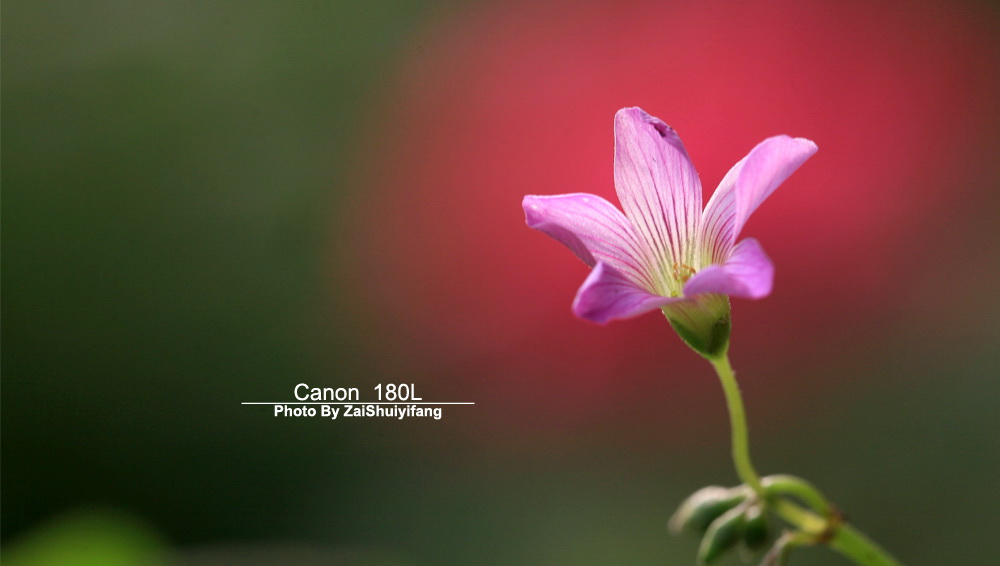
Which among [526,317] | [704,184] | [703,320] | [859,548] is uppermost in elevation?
[704,184]

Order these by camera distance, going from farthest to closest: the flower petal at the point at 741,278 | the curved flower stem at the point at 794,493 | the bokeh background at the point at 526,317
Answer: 1. the bokeh background at the point at 526,317
2. the curved flower stem at the point at 794,493
3. the flower petal at the point at 741,278

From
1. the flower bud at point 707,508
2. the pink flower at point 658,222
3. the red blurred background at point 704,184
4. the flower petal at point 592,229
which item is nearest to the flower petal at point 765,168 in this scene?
the pink flower at point 658,222

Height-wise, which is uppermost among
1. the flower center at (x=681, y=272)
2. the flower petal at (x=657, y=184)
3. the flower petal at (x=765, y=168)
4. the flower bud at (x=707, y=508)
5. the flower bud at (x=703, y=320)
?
the flower petal at (x=657, y=184)

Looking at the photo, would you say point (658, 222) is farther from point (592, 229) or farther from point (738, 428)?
point (738, 428)

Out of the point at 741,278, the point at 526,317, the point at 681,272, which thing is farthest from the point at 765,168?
the point at 526,317

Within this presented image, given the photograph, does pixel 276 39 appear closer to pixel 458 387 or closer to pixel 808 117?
pixel 458 387

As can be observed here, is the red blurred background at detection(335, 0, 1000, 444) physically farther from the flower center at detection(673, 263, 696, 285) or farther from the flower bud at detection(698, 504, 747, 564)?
the flower bud at detection(698, 504, 747, 564)

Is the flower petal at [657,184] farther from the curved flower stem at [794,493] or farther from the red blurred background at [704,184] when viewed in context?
the red blurred background at [704,184]
